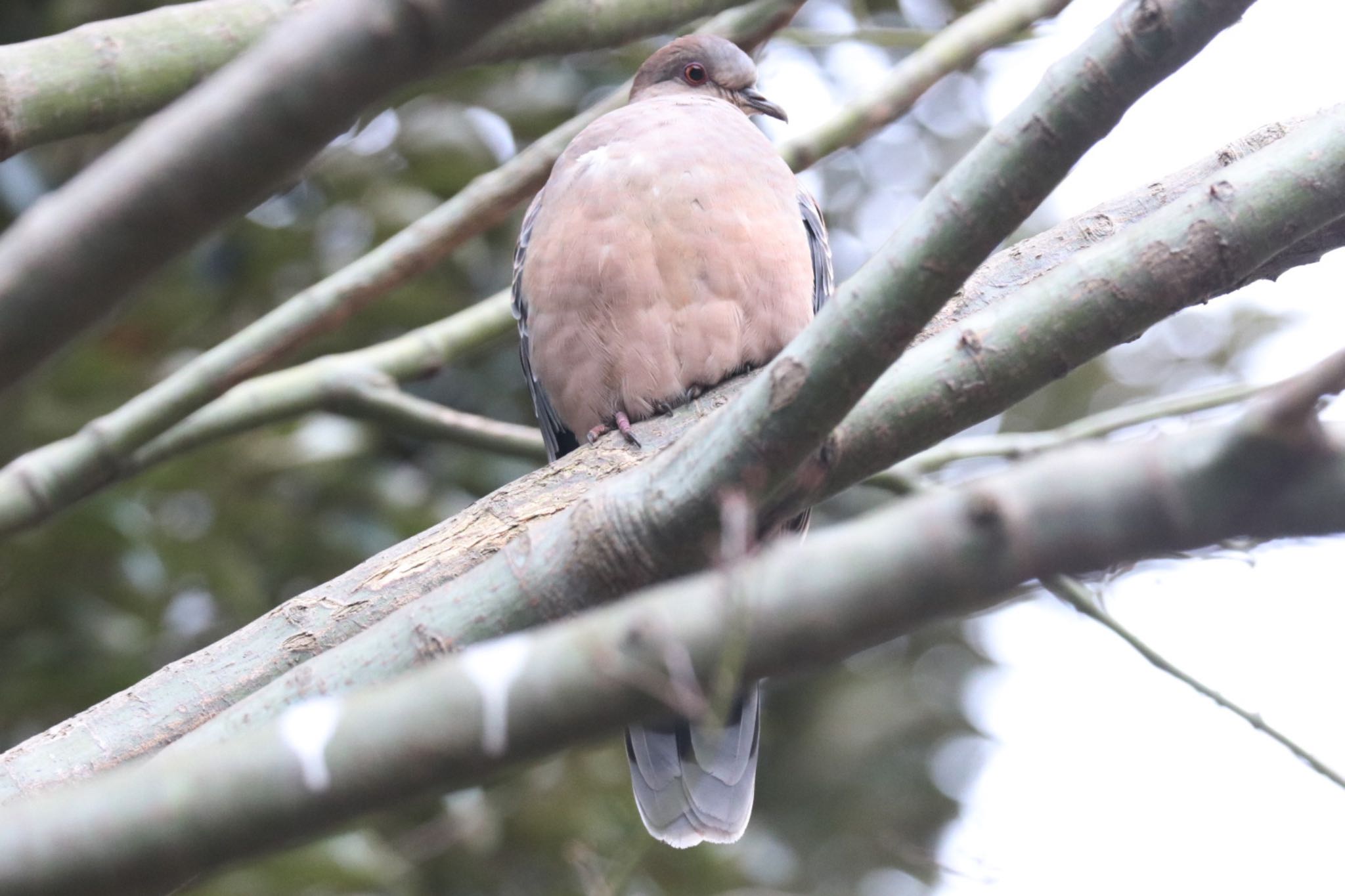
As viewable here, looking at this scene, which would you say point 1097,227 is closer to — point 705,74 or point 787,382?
point 787,382

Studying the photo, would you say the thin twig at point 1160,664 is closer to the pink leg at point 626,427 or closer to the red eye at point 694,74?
the pink leg at point 626,427

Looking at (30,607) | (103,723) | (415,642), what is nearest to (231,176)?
(415,642)

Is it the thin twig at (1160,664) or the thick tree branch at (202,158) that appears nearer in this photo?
the thick tree branch at (202,158)

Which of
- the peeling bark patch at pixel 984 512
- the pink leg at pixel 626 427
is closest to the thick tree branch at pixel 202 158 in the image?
the peeling bark patch at pixel 984 512

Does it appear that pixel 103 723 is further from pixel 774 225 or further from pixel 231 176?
pixel 774 225

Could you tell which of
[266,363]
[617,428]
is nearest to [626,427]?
[617,428]

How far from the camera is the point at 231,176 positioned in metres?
1.25

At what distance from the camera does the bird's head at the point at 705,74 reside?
478 cm

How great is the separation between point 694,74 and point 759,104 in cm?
29

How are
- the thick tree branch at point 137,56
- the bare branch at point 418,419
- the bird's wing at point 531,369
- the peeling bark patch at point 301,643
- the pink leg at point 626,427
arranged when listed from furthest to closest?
the bird's wing at point 531,369
the bare branch at point 418,419
the pink leg at point 626,427
the thick tree branch at point 137,56
the peeling bark patch at point 301,643

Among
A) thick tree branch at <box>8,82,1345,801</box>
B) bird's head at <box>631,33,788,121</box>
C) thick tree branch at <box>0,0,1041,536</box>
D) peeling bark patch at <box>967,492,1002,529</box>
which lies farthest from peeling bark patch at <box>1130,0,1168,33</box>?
bird's head at <box>631,33,788,121</box>

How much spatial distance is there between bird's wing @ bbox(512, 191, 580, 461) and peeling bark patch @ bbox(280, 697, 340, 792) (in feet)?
9.49

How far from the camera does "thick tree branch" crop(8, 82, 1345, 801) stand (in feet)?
7.06

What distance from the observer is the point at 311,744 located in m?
1.21
